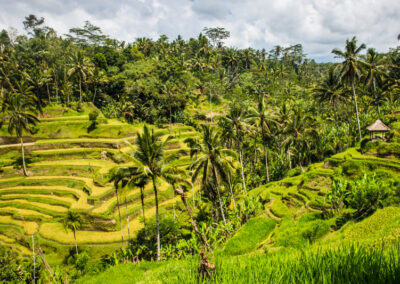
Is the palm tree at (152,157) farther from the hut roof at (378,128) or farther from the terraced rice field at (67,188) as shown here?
the hut roof at (378,128)

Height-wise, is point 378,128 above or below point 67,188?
above

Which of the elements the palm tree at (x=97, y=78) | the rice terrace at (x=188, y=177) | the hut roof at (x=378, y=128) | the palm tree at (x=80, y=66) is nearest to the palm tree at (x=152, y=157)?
the rice terrace at (x=188, y=177)

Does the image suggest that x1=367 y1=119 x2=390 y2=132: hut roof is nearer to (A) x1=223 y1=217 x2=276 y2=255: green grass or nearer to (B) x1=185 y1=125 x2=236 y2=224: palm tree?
(B) x1=185 y1=125 x2=236 y2=224: palm tree

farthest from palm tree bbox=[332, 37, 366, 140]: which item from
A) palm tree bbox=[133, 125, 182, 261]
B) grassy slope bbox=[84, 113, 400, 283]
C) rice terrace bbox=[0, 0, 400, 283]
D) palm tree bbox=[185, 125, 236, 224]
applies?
palm tree bbox=[133, 125, 182, 261]

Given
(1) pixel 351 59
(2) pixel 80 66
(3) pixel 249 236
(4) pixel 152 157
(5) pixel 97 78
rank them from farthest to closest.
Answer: (5) pixel 97 78 → (2) pixel 80 66 → (1) pixel 351 59 → (4) pixel 152 157 → (3) pixel 249 236

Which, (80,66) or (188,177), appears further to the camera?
(80,66)

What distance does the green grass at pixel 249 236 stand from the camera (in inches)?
497

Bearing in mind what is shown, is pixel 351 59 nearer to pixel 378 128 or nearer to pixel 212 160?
pixel 378 128

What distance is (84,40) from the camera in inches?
2616

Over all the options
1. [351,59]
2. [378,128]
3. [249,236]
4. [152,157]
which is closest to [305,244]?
[249,236]

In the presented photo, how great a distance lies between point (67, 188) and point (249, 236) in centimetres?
2619

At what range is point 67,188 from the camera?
100 ft

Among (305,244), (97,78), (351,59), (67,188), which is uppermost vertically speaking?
(97,78)

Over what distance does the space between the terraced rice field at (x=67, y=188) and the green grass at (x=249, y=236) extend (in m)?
7.69
